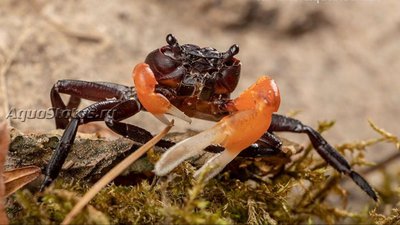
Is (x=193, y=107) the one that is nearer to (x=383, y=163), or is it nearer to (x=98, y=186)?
(x=98, y=186)

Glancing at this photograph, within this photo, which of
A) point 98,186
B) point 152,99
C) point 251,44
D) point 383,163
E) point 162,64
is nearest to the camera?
point 98,186

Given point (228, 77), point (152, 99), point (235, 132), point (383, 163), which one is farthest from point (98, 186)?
point (383, 163)

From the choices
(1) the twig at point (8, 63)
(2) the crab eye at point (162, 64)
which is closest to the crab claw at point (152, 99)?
(2) the crab eye at point (162, 64)

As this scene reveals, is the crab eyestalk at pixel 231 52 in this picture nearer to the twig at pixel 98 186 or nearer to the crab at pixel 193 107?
the crab at pixel 193 107

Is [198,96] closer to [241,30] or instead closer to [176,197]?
[176,197]

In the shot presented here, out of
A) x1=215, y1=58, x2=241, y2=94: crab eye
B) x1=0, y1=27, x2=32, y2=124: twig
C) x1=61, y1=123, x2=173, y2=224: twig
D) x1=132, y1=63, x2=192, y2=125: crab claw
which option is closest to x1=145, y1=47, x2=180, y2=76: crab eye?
x1=215, y1=58, x2=241, y2=94: crab eye

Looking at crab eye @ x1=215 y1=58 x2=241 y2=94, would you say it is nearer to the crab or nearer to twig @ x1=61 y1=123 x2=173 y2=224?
the crab

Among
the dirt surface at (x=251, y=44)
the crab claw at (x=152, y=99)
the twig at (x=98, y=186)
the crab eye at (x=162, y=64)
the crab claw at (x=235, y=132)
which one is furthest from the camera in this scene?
the dirt surface at (x=251, y=44)
